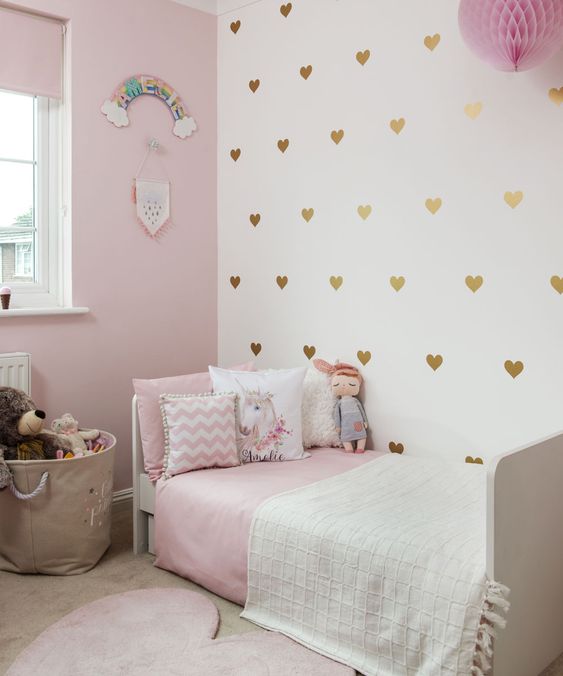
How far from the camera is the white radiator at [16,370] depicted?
2730 millimetres

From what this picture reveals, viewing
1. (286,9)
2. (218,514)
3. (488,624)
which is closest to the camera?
(488,624)

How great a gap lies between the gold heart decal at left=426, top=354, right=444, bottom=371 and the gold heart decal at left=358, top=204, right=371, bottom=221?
629mm

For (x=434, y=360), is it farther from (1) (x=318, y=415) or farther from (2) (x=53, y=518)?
(2) (x=53, y=518)

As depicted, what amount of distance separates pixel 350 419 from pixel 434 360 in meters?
0.41

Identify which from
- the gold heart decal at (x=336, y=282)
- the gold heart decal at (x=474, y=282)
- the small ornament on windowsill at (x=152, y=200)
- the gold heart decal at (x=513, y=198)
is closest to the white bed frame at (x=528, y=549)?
the gold heart decal at (x=474, y=282)

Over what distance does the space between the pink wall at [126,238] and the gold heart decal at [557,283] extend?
1.70 metres

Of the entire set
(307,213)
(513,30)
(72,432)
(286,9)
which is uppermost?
(286,9)

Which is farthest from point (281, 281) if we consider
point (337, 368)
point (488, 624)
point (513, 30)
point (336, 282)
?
point (488, 624)

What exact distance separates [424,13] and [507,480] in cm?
181

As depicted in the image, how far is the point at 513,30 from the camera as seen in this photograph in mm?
2033

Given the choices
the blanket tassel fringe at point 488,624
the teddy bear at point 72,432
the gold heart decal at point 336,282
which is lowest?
the blanket tassel fringe at point 488,624

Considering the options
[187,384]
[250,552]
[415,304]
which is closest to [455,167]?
[415,304]

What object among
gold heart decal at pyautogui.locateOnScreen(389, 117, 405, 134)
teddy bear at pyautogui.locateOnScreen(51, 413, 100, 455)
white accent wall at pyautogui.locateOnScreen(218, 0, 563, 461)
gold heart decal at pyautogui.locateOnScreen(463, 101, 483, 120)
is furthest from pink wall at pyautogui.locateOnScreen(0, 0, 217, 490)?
gold heart decal at pyautogui.locateOnScreen(463, 101, 483, 120)

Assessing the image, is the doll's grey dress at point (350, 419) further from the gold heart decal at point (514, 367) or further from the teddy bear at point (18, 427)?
the teddy bear at point (18, 427)
